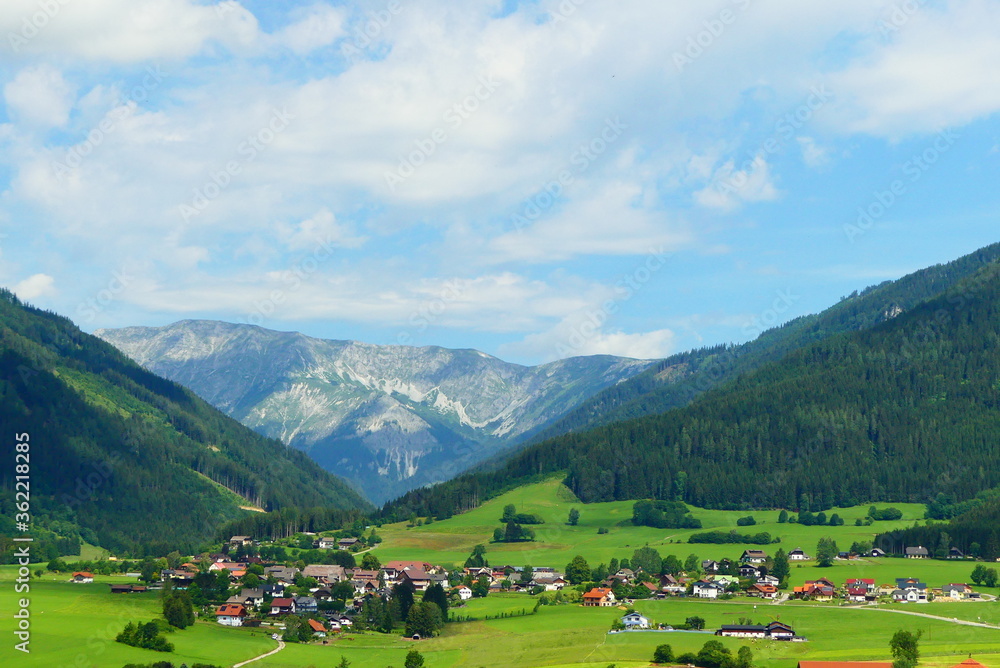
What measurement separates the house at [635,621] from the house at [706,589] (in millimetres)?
30528

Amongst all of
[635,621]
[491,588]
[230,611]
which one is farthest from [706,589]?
[230,611]

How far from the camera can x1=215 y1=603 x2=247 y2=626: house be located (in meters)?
140

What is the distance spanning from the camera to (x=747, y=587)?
168625 mm

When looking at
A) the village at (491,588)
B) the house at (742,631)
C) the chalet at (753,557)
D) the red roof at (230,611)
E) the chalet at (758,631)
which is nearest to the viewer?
the chalet at (758,631)

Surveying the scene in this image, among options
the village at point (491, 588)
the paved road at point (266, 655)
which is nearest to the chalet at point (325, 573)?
the village at point (491, 588)

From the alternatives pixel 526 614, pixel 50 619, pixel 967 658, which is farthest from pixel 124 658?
pixel 967 658

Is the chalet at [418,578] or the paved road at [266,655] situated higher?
the chalet at [418,578]

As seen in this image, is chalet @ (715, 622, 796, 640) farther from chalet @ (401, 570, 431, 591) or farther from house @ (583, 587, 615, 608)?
chalet @ (401, 570, 431, 591)

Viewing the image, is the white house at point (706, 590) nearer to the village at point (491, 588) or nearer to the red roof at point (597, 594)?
the village at point (491, 588)

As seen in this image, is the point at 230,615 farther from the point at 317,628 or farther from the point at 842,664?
the point at 842,664

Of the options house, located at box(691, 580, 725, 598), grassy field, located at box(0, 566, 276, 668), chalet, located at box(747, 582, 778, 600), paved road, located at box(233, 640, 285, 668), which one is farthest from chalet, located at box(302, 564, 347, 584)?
chalet, located at box(747, 582, 778, 600)

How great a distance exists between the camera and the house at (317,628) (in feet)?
435

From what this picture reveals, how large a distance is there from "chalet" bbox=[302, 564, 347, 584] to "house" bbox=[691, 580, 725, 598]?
57480 millimetres

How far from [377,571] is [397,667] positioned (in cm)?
8212
